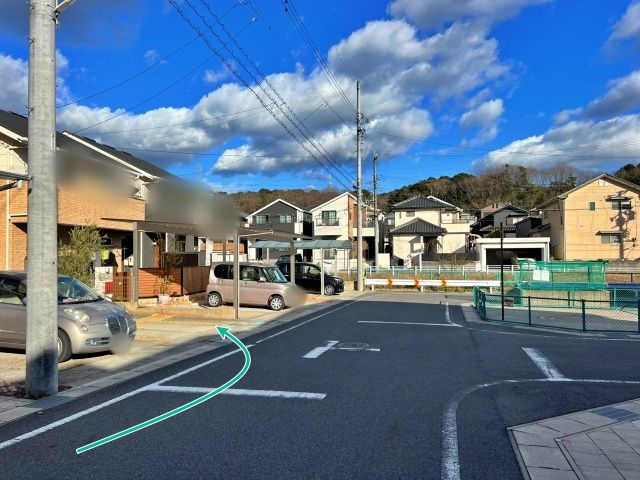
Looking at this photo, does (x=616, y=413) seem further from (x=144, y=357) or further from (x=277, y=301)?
(x=277, y=301)

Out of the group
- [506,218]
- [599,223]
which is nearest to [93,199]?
[599,223]

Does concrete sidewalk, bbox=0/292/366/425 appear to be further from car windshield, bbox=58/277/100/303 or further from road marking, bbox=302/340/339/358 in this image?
road marking, bbox=302/340/339/358

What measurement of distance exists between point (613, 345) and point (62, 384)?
35.9 ft

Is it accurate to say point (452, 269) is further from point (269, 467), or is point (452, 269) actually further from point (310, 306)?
point (269, 467)

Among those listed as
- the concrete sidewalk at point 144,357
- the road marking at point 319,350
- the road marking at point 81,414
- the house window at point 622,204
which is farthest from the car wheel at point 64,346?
the house window at point 622,204

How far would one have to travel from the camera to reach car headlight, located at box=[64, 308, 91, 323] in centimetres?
855

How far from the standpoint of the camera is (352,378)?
24.0ft

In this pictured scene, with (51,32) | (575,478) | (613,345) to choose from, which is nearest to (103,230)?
(51,32)

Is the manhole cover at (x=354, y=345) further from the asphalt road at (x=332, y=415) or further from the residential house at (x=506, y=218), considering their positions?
the residential house at (x=506, y=218)

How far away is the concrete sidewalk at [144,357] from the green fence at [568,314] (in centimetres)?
718

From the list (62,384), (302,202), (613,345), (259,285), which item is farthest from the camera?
(302,202)

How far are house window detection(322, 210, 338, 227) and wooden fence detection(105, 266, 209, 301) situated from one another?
31.0 metres

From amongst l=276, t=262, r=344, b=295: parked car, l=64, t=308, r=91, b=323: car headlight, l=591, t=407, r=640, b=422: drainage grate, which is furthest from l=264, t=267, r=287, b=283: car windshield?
l=591, t=407, r=640, b=422: drainage grate

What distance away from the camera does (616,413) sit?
566 centimetres
